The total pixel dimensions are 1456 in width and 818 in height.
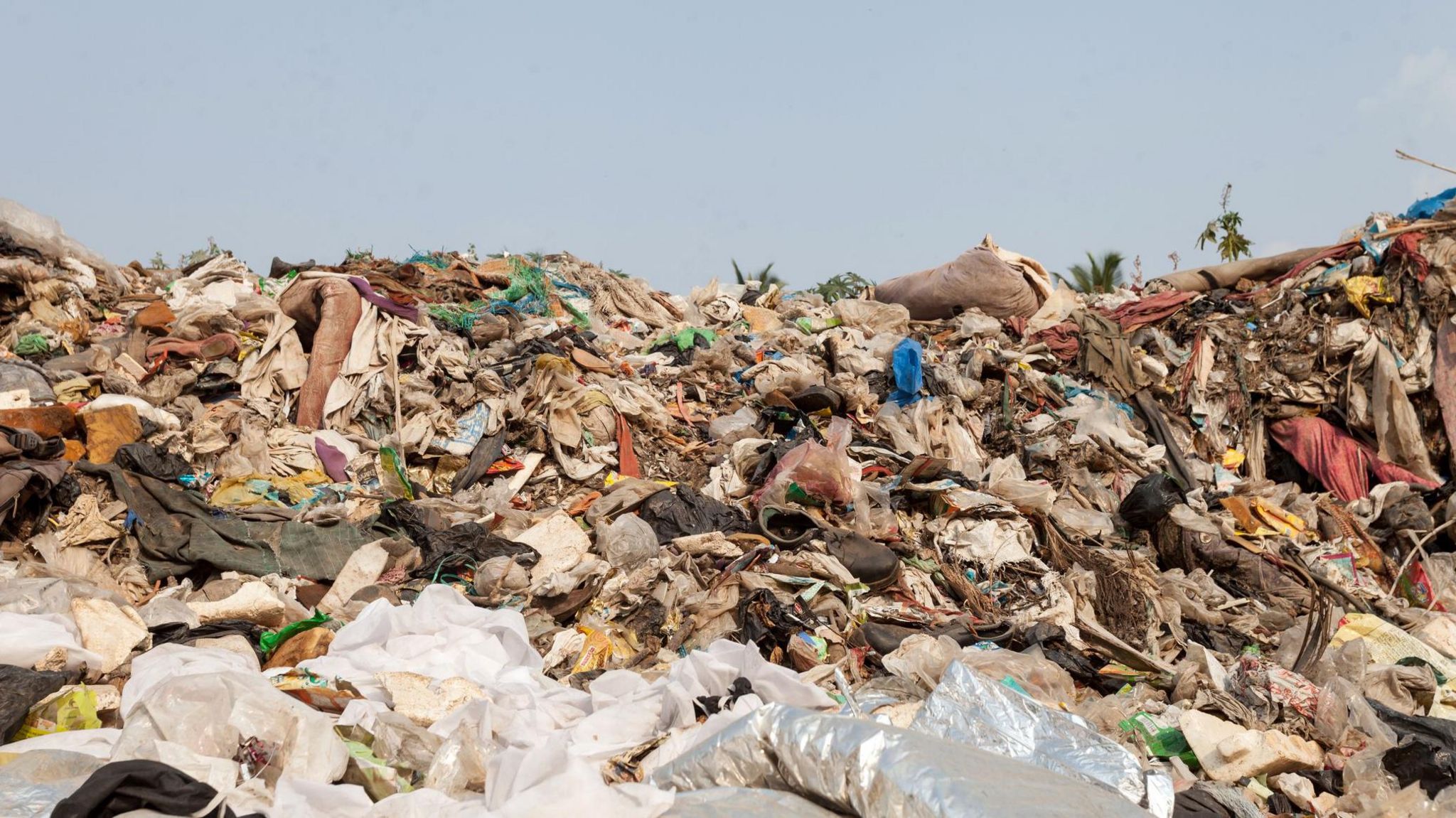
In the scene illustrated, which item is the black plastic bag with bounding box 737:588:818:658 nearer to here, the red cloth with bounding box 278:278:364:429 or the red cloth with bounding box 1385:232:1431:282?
the red cloth with bounding box 278:278:364:429

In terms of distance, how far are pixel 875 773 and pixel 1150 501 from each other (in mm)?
4546

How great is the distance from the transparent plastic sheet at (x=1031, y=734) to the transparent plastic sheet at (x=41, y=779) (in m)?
2.28

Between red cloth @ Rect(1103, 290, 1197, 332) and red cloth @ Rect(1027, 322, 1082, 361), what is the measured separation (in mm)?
438

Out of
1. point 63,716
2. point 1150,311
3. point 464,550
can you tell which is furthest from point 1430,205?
point 63,716

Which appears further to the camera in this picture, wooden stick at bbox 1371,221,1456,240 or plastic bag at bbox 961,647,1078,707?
wooden stick at bbox 1371,221,1456,240

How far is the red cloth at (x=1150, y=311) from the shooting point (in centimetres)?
835

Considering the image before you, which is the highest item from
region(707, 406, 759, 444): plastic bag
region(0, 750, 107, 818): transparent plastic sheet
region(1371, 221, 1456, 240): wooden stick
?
region(1371, 221, 1456, 240): wooden stick

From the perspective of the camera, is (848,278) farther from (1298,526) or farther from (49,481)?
(49,481)

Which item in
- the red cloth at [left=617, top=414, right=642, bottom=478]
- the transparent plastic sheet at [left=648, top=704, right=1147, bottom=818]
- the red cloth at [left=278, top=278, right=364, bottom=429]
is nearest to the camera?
the transparent plastic sheet at [left=648, top=704, right=1147, bottom=818]

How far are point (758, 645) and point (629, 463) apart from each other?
7.60 ft

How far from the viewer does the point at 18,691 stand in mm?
3016

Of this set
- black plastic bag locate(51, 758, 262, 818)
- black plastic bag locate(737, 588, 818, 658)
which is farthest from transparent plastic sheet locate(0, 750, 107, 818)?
black plastic bag locate(737, 588, 818, 658)

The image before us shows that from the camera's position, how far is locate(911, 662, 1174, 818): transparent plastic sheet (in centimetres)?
299

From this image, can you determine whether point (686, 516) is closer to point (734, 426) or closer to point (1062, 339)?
point (734, 426)
